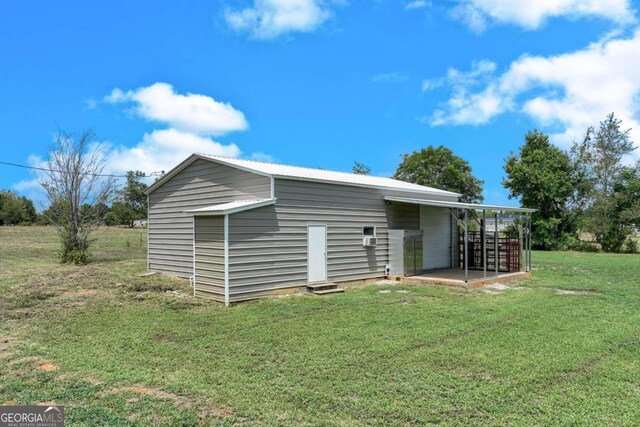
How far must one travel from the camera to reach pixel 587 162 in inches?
1036

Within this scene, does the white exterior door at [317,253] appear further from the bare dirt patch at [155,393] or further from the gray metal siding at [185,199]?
the bare dirt patch at [155,393]

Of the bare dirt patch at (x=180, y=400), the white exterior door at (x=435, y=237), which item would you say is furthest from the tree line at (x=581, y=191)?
the bare dirt patch at (x=180, y=400)

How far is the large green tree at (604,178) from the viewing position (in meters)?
24.2

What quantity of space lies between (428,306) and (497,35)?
339 inches

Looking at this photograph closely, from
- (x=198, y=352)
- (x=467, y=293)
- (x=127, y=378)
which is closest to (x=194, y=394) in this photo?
(x=127, y=378)

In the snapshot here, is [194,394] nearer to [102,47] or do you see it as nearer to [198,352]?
[198,352]

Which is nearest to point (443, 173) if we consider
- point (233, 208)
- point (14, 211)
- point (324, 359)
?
point (233, 208)

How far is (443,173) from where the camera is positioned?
35.6m

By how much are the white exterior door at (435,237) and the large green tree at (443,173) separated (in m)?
21.6

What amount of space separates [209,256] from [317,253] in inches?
107

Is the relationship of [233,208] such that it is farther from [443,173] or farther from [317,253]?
[443,173]

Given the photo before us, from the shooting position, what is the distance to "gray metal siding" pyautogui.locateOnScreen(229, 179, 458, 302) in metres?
8.73

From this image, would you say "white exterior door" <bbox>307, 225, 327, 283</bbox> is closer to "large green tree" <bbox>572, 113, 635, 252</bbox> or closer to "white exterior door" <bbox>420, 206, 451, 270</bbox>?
"white exterior door" <bbox>420, 206, 451, 270</bbox>

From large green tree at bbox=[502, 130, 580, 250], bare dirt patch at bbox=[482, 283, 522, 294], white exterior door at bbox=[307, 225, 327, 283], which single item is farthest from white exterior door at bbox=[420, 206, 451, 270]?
large green tree at bbox=[502, 130, 580, 250]
